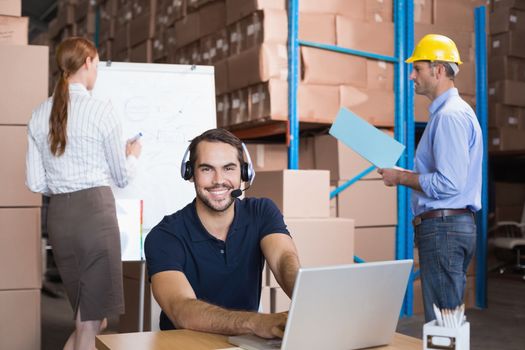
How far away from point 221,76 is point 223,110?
255mm

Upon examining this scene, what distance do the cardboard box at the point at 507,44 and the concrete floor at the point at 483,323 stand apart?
216 centimetres

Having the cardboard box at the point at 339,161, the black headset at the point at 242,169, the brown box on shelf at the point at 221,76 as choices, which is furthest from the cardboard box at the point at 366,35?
the black headset at the point at 242,169

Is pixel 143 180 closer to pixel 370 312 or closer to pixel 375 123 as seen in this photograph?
pixel 375 123

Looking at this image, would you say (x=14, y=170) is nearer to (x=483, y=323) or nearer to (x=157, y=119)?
(x=157, y=119)

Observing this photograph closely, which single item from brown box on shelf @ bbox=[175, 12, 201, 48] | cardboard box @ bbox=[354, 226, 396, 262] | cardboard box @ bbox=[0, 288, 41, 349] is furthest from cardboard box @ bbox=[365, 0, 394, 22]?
cardboard box @ bbox=[0, 288, 41, 349]

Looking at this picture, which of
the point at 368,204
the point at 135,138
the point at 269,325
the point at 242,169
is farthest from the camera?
the point at 368,204

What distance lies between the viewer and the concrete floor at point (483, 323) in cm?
456

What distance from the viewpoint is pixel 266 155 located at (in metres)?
5.06

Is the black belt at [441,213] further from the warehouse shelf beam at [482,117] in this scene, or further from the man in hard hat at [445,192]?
the warehouse shelf beam at [482,117]

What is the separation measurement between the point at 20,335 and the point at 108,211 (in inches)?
47.9

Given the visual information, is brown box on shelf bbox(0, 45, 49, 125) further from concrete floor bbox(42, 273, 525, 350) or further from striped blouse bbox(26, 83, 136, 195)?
concrete floor bbox(42, 273, 525, 350)

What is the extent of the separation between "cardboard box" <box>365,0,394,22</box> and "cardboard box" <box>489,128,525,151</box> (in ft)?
5.44

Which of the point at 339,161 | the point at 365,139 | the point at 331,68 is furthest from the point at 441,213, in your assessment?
the point at 339,161

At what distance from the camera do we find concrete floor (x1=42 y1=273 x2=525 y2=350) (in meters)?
4.56
